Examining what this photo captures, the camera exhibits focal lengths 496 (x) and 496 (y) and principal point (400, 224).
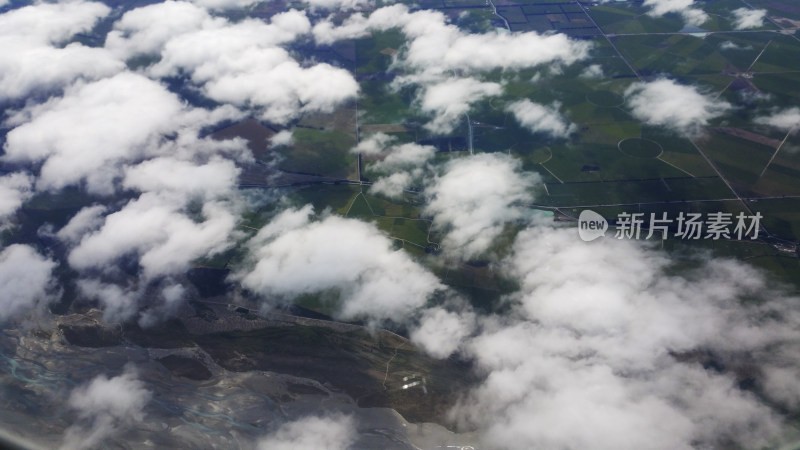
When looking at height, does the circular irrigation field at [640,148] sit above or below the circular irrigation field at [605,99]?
below

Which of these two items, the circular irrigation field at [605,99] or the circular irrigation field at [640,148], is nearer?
the circular irrigation field at [640,148]

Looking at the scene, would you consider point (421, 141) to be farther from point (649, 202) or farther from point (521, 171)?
point (649, 202)

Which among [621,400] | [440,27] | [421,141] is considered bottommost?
[621,400]

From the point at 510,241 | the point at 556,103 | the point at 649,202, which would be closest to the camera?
the point at 510,241

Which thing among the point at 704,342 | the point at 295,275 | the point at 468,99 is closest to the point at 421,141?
the point at 468,99

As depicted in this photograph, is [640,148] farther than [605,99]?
No
